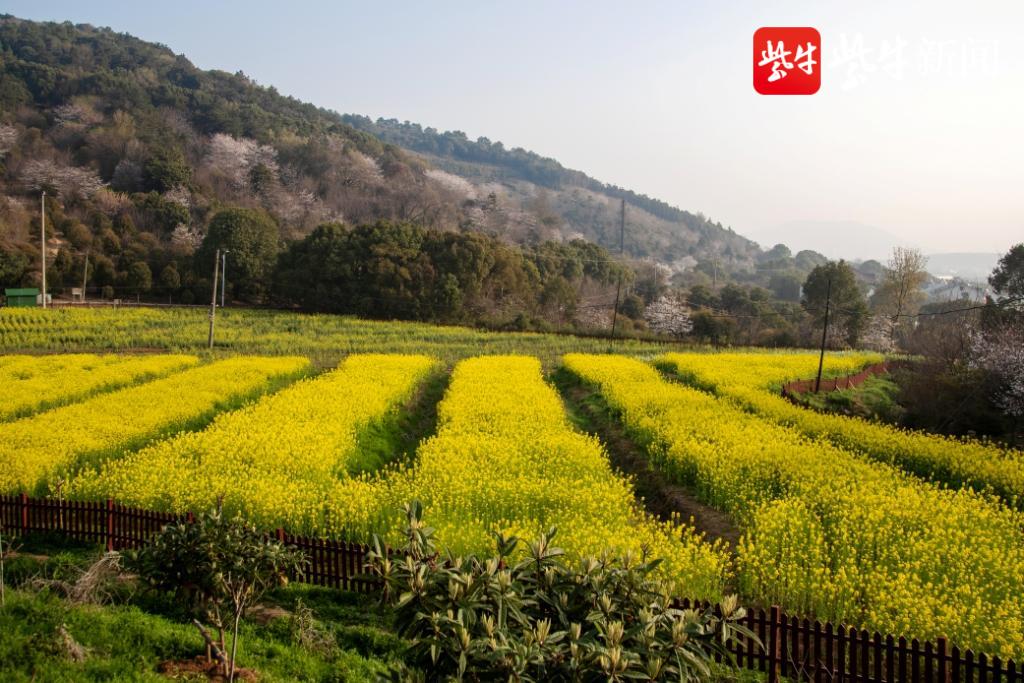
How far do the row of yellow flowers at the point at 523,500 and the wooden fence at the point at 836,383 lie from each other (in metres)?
13.6

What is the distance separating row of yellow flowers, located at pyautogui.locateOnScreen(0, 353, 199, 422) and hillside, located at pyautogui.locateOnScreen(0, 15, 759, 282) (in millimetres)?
27622

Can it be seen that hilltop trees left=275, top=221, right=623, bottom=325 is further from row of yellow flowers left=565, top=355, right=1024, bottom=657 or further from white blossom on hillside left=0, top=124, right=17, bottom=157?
white blossom on hillside left=0, top=124, right=17, bottom=157

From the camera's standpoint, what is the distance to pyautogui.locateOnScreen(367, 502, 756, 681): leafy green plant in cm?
423

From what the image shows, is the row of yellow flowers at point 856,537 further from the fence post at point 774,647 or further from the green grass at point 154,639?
the green grass at point 154,639

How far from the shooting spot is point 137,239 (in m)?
57.8

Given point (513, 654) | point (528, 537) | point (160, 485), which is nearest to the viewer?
point (513, 654)

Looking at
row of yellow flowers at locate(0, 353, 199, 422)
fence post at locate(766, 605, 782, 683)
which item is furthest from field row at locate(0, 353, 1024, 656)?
fence post at locate(766, 605, 782, 683)

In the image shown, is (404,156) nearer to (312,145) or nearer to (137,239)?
(312,145)

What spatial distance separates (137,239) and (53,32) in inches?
3676

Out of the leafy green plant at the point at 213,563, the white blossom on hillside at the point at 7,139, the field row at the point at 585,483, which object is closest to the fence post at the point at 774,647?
the field row at the point at 585,483

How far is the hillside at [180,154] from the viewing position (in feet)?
232

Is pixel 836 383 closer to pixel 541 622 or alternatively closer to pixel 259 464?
pixel 259 464

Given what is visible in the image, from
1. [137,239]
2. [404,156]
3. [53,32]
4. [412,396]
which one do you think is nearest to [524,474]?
[412,396]

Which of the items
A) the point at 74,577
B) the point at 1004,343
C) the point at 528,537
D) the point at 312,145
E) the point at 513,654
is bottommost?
the point at 74,577
